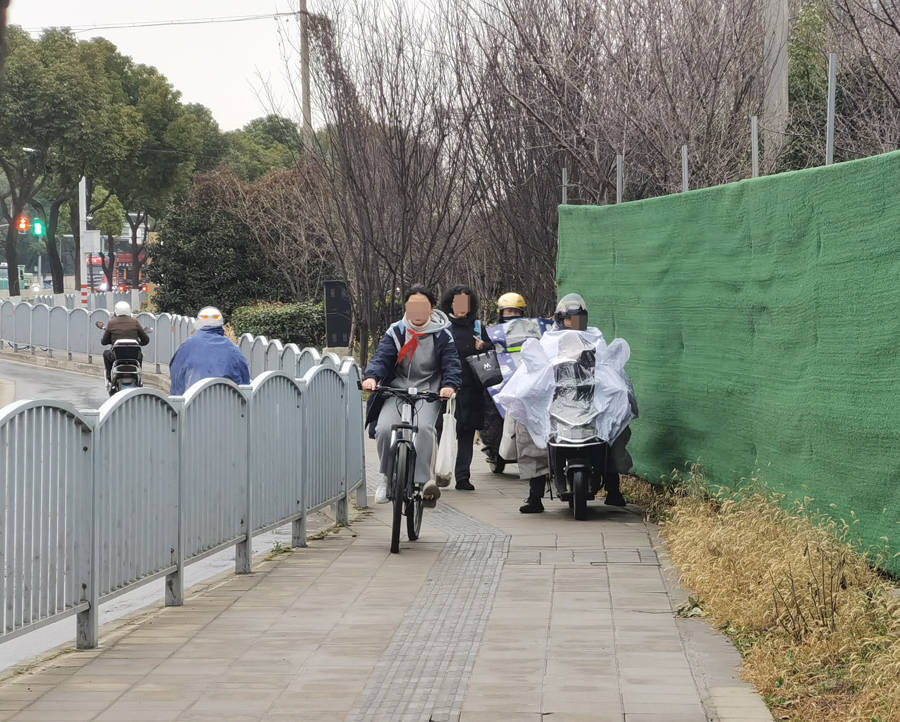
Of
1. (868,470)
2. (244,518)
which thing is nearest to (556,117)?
(244,518)

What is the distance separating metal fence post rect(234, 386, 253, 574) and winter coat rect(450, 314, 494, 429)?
4396 millimetres

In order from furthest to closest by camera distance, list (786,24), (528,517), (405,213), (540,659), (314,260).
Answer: (314,260) < (405,213) < (786,24) < (528,517) < (540,659)

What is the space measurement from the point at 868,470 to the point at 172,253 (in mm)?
35297

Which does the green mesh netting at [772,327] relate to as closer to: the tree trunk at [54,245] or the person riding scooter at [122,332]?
the person riding scooter at [122,332]

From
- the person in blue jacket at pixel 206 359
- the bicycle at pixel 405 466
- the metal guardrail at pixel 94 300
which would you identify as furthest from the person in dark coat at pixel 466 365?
the metal guardrail at pixel 94 300

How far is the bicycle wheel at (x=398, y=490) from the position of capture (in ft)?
31.3

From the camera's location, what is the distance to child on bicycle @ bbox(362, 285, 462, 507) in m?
10.0

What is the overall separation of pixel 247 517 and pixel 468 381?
4672mm

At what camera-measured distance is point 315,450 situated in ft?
34.0

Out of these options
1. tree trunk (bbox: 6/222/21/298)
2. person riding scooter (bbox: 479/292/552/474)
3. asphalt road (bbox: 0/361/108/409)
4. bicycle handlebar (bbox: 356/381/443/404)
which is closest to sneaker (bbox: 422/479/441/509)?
bicycle handlebar (bbox: 356/381/443/404)

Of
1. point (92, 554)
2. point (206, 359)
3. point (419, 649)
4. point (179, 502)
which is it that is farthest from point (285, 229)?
point (419, 649)

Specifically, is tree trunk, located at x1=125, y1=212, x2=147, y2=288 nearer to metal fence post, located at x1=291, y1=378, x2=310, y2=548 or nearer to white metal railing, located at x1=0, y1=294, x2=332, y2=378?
white metal railing, located at x1=0, y1=294, x2=332, y2=378

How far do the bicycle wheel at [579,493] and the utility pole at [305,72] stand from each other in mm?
10072

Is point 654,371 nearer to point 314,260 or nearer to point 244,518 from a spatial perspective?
point 244,518
